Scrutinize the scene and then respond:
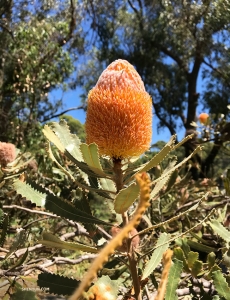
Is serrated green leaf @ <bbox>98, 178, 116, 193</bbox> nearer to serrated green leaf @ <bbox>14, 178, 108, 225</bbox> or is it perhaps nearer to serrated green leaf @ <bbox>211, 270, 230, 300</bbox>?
serrated green leaf @ <bbox>14, 178, 108, 225</bbox>

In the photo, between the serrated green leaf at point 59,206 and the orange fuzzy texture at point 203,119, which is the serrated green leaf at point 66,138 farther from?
the orange fuzzy texture at point 203,119

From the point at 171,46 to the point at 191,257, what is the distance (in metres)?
11.0

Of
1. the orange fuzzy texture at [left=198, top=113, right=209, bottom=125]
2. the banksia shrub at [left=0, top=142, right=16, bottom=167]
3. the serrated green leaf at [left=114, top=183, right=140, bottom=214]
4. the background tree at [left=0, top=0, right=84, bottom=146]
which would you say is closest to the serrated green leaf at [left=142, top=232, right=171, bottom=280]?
the serrated green leaf at [left=114, top=183, right=140, bottom=214]

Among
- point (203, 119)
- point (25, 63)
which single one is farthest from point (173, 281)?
point (25, 63)

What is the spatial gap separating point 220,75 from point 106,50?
144 inches

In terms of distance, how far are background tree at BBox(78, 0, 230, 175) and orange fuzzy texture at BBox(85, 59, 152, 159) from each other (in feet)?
28.3

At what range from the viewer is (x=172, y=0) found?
32.1ft

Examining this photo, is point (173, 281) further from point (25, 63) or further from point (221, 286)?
point (25, 63)

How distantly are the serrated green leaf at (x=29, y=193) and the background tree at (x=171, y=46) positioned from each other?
28.7 feet

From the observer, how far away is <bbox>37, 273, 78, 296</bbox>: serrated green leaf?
753 mm

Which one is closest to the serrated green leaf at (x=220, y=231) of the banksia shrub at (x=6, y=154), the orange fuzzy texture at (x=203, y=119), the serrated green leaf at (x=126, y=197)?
the serrated green leaf at (x=126, y=197)

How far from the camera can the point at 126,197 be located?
707 mm

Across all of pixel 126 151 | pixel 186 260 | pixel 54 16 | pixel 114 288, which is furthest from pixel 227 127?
pixel 54 16

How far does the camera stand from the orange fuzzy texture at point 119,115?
86cm
